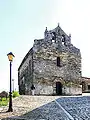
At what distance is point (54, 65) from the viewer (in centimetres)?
2903

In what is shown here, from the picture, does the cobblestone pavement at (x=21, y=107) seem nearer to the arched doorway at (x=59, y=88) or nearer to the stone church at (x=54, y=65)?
the stone church at (x=54, y=65)

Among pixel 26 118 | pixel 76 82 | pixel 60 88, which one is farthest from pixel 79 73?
pixel 26 118

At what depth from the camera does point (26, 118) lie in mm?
8992

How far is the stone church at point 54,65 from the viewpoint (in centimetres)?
2781

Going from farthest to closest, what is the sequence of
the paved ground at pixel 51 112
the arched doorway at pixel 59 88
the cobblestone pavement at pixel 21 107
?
1. the arched doorway at pixel 59 88
2. the cobblestone pavement at pixel 21 107
3. the paved ground at pixel 51 112

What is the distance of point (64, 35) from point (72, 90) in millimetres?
7835

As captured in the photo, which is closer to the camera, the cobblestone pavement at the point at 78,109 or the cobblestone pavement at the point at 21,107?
the cobblestone pavement at the point at 78,109

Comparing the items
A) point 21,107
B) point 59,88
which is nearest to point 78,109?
point 21,107

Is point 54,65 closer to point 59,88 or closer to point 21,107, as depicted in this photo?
point 59,88

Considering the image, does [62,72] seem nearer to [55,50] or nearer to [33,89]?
[55,50]

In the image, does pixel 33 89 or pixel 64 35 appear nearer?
pixel 33 89

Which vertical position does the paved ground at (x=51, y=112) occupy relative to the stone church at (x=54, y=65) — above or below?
below

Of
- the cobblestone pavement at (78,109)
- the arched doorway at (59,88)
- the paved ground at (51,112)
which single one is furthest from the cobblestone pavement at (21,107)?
the arched doorway at (59,88)

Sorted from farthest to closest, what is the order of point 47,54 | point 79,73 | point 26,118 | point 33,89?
point 79,73, point 47,54, point 33,89, point 26,118
